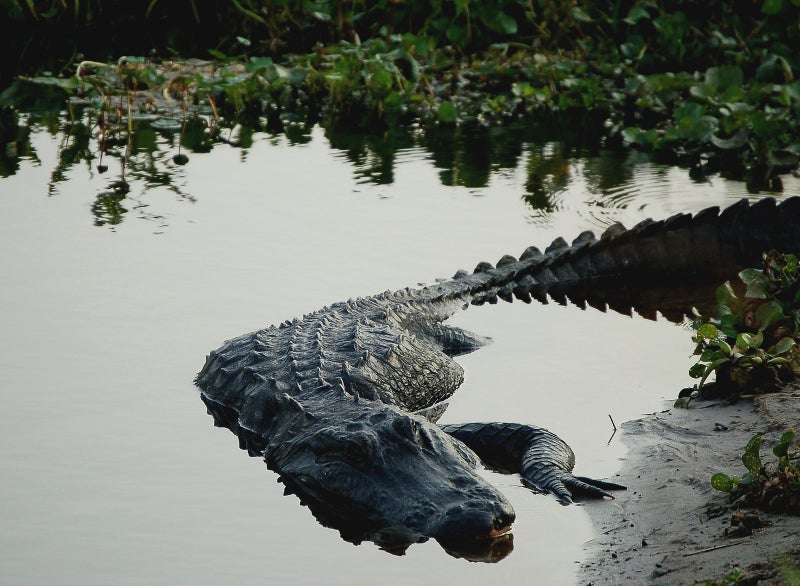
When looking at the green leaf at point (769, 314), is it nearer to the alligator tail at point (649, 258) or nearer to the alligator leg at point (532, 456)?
the alligator leg at point (532, 456)

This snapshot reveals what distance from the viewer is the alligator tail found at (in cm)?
672

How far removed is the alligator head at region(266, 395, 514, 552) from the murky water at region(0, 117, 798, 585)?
0.10 m

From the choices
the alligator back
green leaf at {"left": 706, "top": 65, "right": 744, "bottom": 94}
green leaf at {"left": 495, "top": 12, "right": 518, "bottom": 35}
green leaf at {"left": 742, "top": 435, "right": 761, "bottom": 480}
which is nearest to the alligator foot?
green leaf at {"left": 742, "top": 435, "right": 761, "bottom": 480}

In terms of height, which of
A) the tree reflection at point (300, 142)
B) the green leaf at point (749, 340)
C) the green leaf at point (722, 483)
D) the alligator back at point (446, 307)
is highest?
the green leaf at point (749, 340)

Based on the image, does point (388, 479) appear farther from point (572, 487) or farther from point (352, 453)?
point (572, 487)

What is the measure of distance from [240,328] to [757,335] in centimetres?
251

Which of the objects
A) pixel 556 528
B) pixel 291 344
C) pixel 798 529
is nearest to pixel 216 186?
pixel 291 344

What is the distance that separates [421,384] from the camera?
5223 millimetres

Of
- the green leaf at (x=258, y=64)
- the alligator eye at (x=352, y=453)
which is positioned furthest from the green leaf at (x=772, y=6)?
the alligator eye at (x=352, y=453)

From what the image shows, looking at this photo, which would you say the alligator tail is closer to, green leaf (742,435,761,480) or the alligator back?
the alligator back

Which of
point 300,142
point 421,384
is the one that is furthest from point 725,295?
point 300,142

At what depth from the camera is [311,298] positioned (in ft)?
20.7

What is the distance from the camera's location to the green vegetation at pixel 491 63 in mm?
9758

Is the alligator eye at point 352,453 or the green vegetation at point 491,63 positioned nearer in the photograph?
the alligator eye at point 352,453
